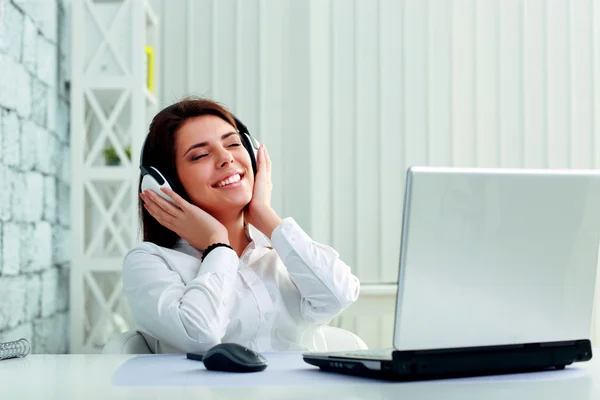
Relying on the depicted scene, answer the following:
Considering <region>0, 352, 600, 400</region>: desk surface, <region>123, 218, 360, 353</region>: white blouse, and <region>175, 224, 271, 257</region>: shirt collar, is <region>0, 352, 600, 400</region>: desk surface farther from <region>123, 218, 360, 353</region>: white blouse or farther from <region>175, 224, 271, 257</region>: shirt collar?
<region>175, 224, 271, 257</region>: shirt collar

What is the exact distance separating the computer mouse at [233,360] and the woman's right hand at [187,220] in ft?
2.23

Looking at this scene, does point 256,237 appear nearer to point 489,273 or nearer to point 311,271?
point 311,271

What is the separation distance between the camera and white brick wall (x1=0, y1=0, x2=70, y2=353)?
8.04 feet

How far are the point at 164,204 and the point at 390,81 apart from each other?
5.72ft

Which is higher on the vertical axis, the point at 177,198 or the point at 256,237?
the point at 177,198

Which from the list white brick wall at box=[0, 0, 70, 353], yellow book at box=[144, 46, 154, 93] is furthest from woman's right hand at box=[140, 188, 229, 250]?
yellow book at box=[144, 46, 154, 93]

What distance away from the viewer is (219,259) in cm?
167

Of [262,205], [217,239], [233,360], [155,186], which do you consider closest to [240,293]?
[217,239]

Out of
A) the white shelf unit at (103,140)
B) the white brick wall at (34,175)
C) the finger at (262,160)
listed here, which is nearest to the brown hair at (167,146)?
the finger at (262,160)

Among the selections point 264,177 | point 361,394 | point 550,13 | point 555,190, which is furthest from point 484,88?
point 361,394

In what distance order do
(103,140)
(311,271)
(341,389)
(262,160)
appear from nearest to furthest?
(341,389) < (311,271) < (262,160) < (103,140)

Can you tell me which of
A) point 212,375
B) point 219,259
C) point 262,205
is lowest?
point 212,375

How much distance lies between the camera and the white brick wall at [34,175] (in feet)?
8.04

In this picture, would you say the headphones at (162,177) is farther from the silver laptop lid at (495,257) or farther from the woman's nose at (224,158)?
the silver laptop lid at (495,257)
